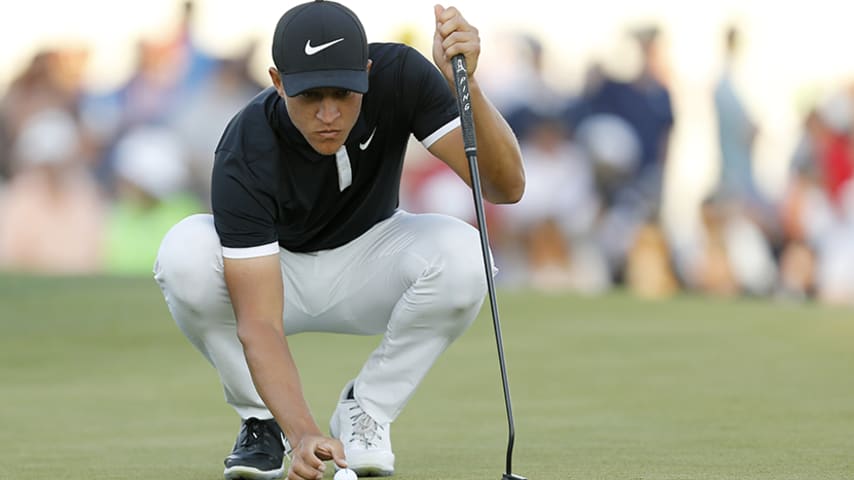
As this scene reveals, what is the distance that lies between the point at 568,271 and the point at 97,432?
27.8 feet

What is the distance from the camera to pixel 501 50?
1449cm

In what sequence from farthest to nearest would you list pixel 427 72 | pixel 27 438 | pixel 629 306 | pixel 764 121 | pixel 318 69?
pixel 764 121, pixel 629 306, pixel 27 438, pixel 427 72, pixel 318 69

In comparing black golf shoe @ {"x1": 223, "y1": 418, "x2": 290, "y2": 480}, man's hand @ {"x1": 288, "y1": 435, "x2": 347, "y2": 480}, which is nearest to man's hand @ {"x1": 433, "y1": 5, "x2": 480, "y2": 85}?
man's hand @ {"x1": 288, "y1": 435, "x2": 347, "y2": 480}

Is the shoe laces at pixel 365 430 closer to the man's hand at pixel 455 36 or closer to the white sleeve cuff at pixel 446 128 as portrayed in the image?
the white sleeve cuff at pixel 446 128

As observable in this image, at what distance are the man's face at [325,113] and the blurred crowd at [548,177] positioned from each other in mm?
9300

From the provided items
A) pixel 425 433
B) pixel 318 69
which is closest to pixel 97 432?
pixel 425 433

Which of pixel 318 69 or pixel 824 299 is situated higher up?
pixel 318 69

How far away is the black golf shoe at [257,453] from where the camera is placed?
4836 mm

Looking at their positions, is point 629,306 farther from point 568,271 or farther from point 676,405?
point 676,405

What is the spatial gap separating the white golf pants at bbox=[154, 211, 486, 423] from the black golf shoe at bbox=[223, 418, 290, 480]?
0.06m

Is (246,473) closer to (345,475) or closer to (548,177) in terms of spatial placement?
(345,475)

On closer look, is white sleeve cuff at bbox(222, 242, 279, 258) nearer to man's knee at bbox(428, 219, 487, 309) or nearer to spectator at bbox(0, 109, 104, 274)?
man's knee at bbox(428, 219, 487, 309)

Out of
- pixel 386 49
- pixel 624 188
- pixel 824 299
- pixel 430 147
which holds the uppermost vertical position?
pixel 386 49

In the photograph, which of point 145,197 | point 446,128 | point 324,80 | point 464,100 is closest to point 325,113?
point 324,80
